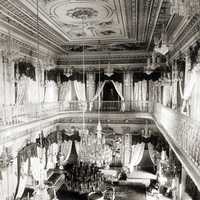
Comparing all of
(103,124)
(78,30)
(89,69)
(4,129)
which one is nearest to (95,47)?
(89,69)

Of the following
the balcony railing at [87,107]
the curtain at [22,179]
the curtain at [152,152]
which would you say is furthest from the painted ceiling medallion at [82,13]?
the curtain at [152,152]

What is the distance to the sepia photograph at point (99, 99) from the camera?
7648mm

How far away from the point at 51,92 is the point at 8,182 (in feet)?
19.3

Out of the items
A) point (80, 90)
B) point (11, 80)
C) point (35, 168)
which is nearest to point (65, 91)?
point (80, 90)

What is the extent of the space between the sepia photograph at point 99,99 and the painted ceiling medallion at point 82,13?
3 centimetres

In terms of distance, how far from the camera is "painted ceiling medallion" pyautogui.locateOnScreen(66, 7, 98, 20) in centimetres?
803

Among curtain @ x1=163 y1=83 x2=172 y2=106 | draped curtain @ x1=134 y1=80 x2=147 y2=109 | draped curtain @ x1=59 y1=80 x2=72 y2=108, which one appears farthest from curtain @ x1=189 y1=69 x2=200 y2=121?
draped curtain @ x1=59 y1=80 x2=72 y2=108

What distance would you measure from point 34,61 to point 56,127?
4778 mm

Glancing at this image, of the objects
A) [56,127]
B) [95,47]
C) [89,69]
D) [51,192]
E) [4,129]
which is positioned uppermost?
[95,47]

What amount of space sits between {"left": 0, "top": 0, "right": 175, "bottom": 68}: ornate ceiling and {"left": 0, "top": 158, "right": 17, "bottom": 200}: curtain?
5.33 meters

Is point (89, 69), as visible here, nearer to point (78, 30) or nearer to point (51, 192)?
point (78, 30)

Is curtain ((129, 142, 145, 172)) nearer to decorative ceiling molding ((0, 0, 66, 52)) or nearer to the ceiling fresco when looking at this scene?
the ceiling fresco

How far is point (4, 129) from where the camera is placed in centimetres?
784

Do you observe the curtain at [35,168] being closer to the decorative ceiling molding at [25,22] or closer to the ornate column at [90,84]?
the ornate column at [90,84]
